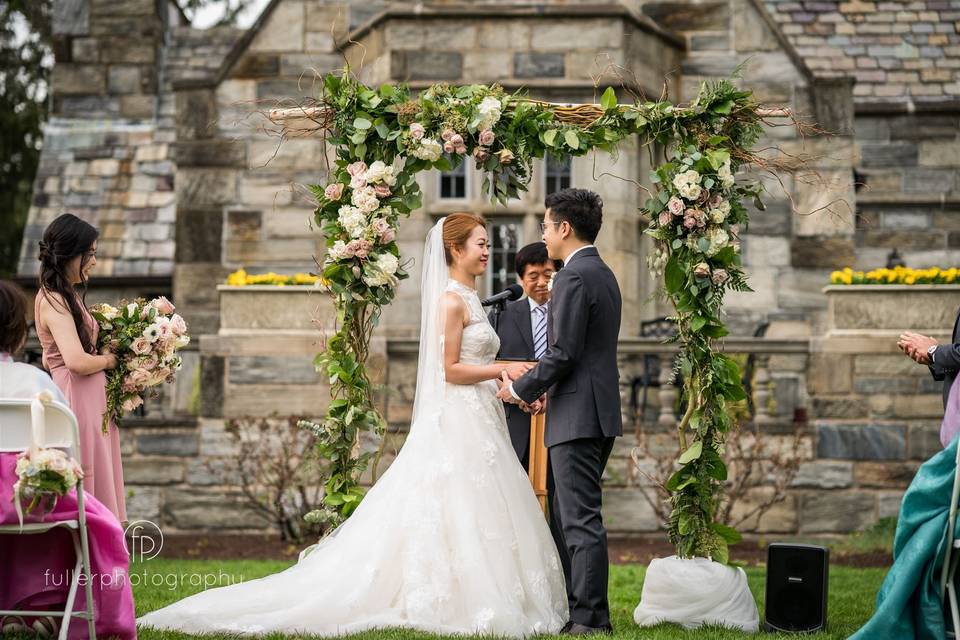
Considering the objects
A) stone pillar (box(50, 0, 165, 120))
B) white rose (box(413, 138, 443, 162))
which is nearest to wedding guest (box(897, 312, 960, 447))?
white rose (box(413, 138, 443, 162))

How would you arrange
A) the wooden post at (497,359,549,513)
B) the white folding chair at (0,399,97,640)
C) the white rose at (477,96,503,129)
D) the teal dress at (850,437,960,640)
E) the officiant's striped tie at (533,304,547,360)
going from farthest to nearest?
1. the officiant's striped tie at (533,304,547,360)
2. the wooden post at (497,359,549,513)
3. the white rose at (477,96,503,129)
4. the teal dress at (850,437,960,640)
5. the white folding chair at (0,399,97,640)

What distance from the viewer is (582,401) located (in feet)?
19.4

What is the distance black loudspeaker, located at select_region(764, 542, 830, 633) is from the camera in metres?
6.17

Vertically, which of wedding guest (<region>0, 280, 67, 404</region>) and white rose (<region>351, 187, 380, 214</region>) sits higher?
white rose (<region>351, 187, 380, 214</region>)

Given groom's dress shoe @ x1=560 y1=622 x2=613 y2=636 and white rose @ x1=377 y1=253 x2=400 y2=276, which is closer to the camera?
groom's dress shoe @ x1=560 y1=622 x2=613 y2=636

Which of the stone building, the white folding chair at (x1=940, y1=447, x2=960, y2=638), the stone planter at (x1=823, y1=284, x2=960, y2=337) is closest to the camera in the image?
the white folding chair at (x1=940, y1=447, x2=960, y2=638)

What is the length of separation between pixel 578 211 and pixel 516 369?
90 cm

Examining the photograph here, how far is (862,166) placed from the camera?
12992 mm

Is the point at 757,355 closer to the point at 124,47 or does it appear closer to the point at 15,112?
the point at 124,47

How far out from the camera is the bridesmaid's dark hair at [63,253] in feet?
19.3

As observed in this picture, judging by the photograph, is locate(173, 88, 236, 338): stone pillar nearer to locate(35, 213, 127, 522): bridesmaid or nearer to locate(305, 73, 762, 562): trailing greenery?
locate(305, 73, 762, 562): trailing greenery

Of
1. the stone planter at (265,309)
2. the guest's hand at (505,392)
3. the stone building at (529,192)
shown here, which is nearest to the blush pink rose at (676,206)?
the guest's hand at (505,392)

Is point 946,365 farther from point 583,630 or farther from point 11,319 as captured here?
point 11,319

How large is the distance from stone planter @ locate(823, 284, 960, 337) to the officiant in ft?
13.3
